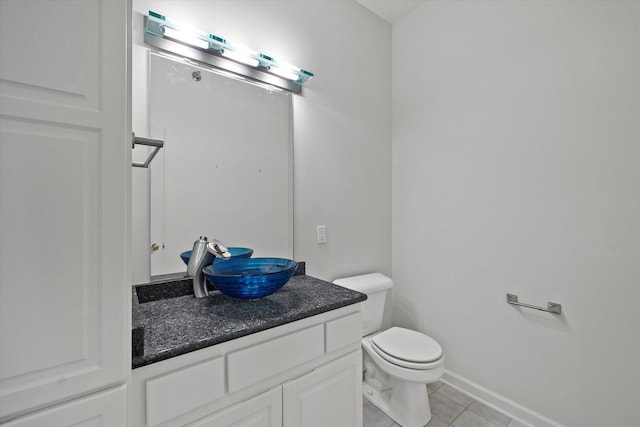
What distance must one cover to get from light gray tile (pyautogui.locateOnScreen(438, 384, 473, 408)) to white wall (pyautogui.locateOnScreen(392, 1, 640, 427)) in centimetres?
6

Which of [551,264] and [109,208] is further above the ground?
[109,208]

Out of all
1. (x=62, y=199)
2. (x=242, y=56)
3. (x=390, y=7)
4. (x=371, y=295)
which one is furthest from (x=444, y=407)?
(x=390, y=7)

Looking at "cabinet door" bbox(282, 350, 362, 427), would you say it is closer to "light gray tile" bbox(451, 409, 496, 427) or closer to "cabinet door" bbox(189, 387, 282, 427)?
"cabinet door" bbox(189, 387, 282, 427)

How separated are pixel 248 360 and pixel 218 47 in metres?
1.41

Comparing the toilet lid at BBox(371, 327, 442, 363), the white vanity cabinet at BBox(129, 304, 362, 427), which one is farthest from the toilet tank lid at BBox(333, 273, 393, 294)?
the white vanity cabinet at BBox(129, 304, 362, 427)

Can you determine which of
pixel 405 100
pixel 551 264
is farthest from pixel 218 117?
pixel 551 264

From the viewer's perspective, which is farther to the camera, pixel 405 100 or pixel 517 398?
pixel 405 100

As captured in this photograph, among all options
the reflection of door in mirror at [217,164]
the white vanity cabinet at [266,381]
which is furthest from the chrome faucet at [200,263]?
the white vanity cabinet at [266,381]

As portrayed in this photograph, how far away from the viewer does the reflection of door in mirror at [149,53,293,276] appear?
48.5 inches

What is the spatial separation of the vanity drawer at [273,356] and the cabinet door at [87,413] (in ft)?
0.89

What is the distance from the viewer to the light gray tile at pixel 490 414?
1.50 meters

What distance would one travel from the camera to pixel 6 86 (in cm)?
51

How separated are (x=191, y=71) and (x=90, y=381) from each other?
1283mm

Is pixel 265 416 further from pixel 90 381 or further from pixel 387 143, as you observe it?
pixel 387 143
